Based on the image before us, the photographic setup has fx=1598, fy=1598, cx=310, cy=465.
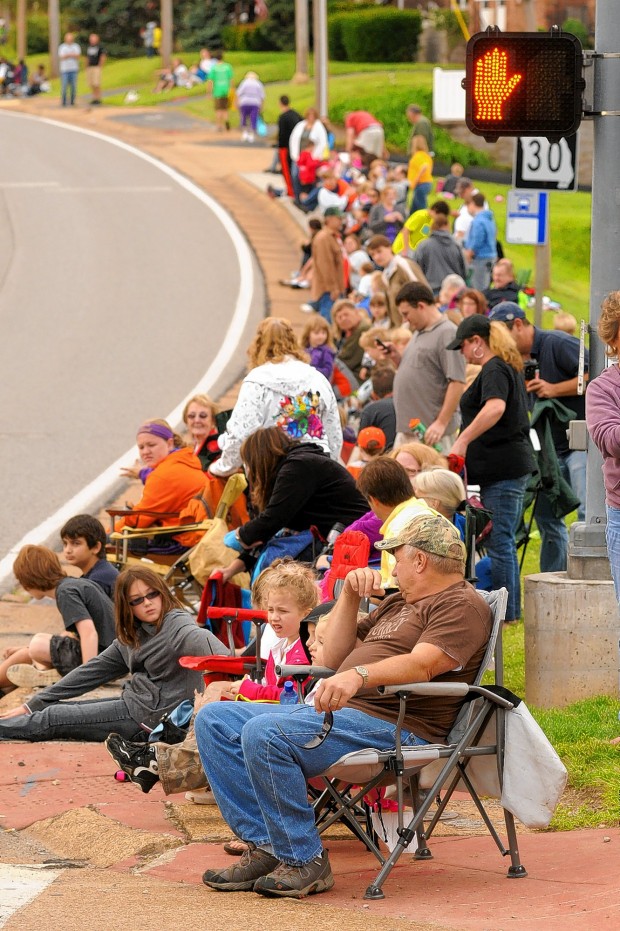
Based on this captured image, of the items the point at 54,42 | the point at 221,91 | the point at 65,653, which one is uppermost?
the point at 54,42

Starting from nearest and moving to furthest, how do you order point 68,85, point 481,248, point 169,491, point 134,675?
point 134,675 → point 169,491 → point 481,248 → point 68,85

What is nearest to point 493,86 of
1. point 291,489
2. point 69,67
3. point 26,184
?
point 291,489

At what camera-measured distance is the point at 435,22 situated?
55.9 metres

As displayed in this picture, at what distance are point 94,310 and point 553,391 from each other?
516 inches

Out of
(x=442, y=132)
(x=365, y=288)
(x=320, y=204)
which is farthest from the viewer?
(x=442, y=132)

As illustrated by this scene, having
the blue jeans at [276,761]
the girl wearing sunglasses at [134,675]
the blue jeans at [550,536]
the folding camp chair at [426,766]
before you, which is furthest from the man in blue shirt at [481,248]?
the blue jeans at [276,761]

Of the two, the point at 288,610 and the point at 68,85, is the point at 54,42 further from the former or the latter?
the point at 288,610

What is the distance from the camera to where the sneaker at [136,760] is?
7078mm

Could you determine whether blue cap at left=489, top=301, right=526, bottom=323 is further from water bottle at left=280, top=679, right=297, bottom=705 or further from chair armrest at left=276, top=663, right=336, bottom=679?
chair armrest at left=276, top=663, right=336, bottom=679

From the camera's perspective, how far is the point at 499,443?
989cm

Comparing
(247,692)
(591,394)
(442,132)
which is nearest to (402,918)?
(247,692)

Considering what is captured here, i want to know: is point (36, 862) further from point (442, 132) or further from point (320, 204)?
point (442, 132)

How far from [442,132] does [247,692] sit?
36.7 metres

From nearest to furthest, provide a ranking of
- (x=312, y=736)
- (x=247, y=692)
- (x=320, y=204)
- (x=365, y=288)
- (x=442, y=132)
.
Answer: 1. (x=312, y=736)
2. (x=247, y=692)
3. (x=365, y=288)
4. (x=320, y=204)
5. (x=442, y=132)
